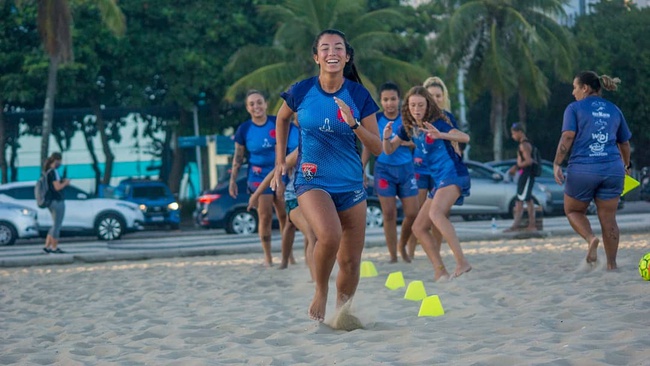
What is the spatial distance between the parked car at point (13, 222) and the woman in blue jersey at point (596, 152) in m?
16.4

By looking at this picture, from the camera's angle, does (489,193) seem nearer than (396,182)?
No

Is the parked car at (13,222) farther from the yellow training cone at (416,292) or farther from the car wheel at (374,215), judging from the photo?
the yellow training cone at (416,292)

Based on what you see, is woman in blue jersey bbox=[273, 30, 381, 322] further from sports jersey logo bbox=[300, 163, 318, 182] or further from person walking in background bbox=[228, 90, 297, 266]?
person walking in background bbox=[228, 90, 297, 266]

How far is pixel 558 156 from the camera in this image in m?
9.61

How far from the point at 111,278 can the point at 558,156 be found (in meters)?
5.18

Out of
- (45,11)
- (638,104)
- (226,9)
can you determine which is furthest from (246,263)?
(638,104)

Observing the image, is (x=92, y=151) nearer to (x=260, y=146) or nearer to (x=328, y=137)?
(x=260, y=146)

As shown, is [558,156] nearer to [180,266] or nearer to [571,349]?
[571,349]

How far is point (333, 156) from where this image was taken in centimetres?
667

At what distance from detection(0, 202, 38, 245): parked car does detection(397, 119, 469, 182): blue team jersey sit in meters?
15.5

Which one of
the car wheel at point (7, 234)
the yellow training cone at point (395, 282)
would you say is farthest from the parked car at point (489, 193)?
the yellow training cone at point (395, 282)

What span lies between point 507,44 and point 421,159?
32381mm

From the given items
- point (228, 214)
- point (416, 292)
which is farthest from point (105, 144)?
point (416, 292)

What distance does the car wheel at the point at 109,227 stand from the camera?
24.9 m
